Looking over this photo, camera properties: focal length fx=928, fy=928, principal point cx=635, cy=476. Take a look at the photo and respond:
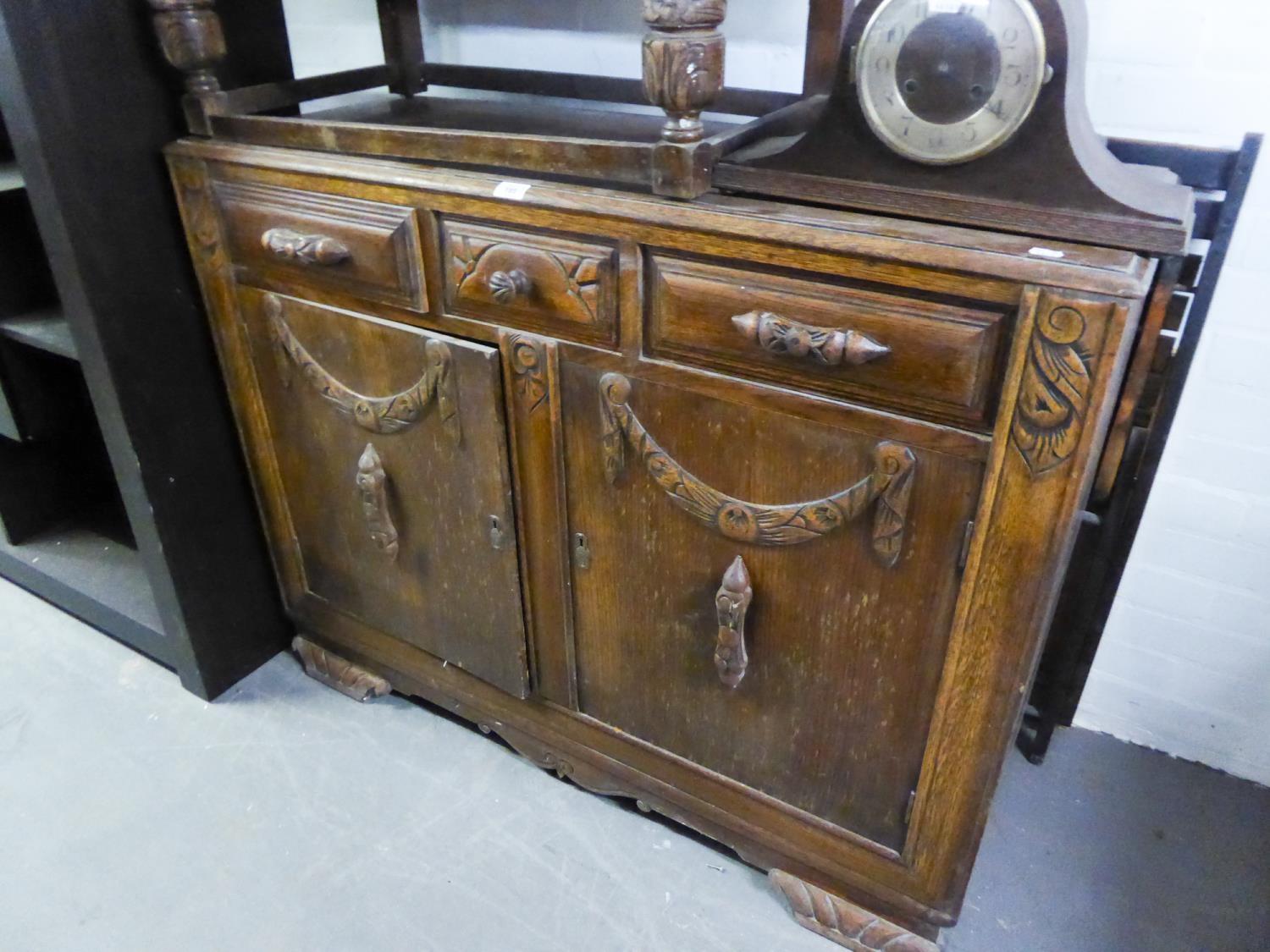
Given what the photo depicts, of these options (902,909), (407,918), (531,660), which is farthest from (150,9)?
(902,909)

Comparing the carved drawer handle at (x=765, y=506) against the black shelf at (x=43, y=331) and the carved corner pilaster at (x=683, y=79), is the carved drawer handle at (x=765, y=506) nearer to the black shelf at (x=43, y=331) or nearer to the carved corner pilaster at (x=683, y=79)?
Result: the carved corner pilaster at (x=683, y=79)

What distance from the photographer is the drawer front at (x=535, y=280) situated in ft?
3.23

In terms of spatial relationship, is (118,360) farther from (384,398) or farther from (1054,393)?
(1054,393)

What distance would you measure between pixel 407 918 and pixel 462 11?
140 centimetres

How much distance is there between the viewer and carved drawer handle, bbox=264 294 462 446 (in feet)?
3.79

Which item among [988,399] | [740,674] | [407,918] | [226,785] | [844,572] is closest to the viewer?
[988,399]

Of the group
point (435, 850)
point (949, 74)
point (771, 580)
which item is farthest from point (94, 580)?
point (949, 74)

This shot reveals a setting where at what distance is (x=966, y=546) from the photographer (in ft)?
2.95

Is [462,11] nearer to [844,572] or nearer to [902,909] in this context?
[844,572]

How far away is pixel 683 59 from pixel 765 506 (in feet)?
1.48

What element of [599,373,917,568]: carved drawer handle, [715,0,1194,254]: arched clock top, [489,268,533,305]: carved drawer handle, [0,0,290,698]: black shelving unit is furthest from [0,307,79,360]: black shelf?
→ [715,0,1194,254]: arched clock top

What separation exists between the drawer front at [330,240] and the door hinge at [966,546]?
0.68 metres

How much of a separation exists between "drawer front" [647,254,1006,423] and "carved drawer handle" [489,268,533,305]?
15cm

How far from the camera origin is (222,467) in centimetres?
151
